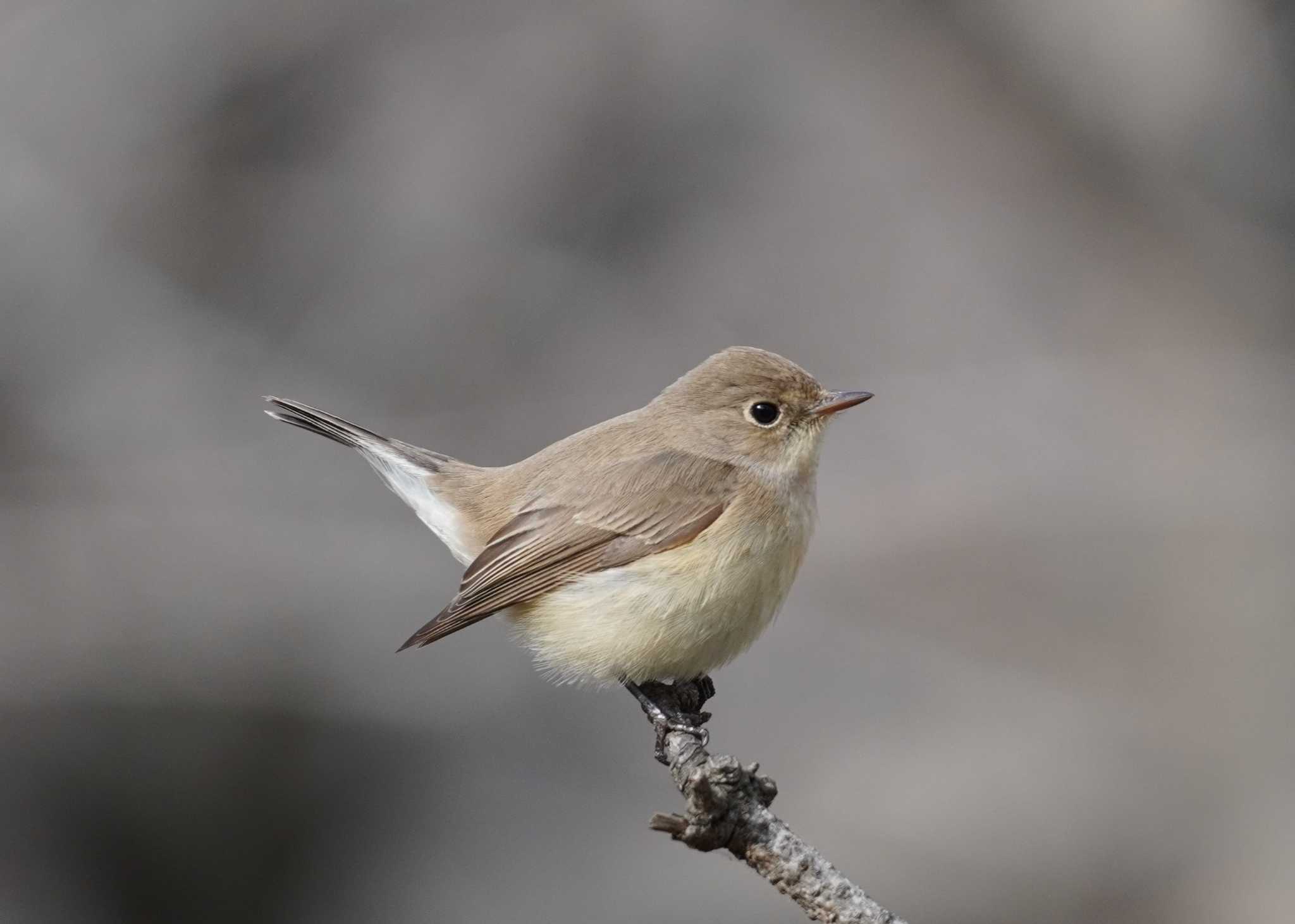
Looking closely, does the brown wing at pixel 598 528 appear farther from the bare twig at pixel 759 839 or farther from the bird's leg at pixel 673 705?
the bare twig at pixel 759 839

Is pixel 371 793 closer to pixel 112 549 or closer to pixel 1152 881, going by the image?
pixel 112 549

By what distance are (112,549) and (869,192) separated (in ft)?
19.4

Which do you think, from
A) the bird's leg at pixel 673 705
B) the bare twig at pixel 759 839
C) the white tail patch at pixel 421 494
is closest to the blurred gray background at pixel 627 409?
the white tail patch at pixel 421 494

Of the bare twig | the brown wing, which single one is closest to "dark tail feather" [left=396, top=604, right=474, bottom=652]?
the brown wing

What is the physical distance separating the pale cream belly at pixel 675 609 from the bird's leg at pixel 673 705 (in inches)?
4.0

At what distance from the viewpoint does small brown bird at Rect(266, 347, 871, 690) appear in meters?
4.17

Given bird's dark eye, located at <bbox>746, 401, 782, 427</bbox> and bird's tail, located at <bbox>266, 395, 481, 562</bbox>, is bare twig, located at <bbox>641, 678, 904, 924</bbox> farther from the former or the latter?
bird's tail, located at <bbox>266, 395, 481, 562</bbox>

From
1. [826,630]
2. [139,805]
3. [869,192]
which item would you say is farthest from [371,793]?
[869,192]

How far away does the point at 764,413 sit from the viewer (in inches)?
176

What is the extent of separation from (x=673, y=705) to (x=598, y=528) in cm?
61

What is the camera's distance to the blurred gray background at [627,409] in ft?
22.8

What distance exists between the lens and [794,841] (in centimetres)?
294

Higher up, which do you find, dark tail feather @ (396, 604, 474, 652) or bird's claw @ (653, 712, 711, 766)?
dark tail feather @ (396, 604, 474, 652)

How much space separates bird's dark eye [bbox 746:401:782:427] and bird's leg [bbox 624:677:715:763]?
34.0 inches
